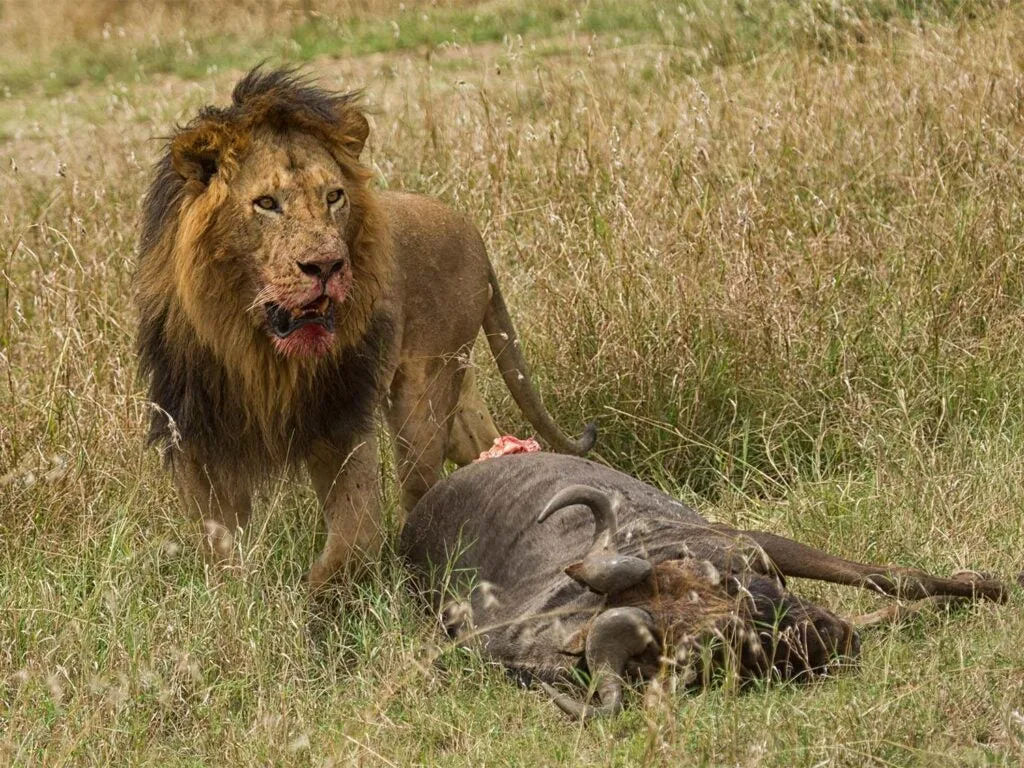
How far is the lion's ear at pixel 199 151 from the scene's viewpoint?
181 inches

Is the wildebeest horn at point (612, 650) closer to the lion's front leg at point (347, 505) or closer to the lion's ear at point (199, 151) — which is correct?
the lion's front leg at point (347, 505)

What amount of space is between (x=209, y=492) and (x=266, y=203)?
97 centimetres

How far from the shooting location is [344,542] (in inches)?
199

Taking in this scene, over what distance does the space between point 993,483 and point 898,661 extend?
1239 mm

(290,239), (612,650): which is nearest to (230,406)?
(290,239)

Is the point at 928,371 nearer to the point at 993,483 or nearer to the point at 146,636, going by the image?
the point at 993,483

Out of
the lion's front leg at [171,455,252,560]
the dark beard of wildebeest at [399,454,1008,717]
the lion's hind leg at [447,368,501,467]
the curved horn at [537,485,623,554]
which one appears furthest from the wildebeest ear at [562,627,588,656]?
the lion's hind leg at [447,368,501,467]

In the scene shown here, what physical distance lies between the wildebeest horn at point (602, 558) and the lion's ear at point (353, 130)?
125 cm

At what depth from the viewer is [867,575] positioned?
4648 millimetres

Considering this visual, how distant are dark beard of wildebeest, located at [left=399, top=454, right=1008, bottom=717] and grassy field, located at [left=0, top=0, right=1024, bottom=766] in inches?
3.9

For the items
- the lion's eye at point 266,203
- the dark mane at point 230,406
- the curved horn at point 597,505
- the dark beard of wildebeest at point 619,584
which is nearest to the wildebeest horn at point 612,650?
the dark beard of wildebeest at point 619,584

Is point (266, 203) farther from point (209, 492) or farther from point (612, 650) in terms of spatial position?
point (612, 650)

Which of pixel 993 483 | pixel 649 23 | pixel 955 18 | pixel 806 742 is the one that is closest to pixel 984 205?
pixel 993 483

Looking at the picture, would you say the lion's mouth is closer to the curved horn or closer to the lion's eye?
the lion's eye
